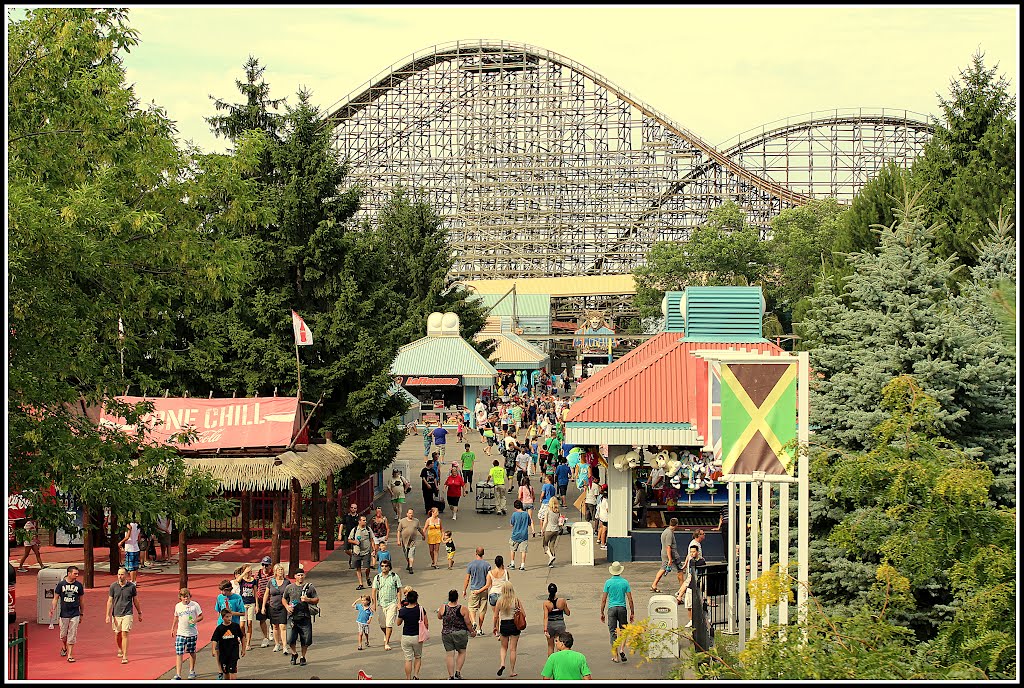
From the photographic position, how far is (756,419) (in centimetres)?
920

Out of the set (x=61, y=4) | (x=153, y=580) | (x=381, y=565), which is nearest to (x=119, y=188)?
(x=61, y=4)

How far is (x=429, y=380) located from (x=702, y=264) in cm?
2005

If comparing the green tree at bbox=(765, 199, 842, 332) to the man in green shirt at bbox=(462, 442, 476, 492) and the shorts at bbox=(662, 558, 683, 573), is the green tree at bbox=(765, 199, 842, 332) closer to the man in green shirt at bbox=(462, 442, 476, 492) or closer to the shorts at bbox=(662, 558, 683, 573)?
the man in green shirt at bbox=(462, 442, 476, 492)

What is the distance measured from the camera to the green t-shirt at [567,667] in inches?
355

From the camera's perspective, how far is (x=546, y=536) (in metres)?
16.7

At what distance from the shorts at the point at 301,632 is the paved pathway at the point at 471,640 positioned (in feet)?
0.76

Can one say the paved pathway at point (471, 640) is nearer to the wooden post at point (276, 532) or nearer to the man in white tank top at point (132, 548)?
the wooden post at point (276, 532)

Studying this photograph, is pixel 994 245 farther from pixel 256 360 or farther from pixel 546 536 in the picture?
pixel 256 360

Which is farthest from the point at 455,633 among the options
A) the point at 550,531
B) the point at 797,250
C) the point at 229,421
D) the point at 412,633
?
the point at 797,250

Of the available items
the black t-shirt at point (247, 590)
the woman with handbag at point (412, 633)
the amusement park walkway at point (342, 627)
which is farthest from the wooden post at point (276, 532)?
the woman with handbag at point (412, 633)

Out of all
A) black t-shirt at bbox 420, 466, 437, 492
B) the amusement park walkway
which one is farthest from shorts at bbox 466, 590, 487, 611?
black t-shirt at bbox 420, 466, 437, 492

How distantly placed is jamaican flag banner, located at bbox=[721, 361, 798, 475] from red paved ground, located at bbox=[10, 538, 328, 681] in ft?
20.2

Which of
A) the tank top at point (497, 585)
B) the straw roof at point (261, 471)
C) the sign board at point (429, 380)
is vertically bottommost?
the tank top at point (497, 585)

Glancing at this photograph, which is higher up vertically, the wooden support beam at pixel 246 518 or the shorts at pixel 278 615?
the wooden support beam at pixel 246 518
